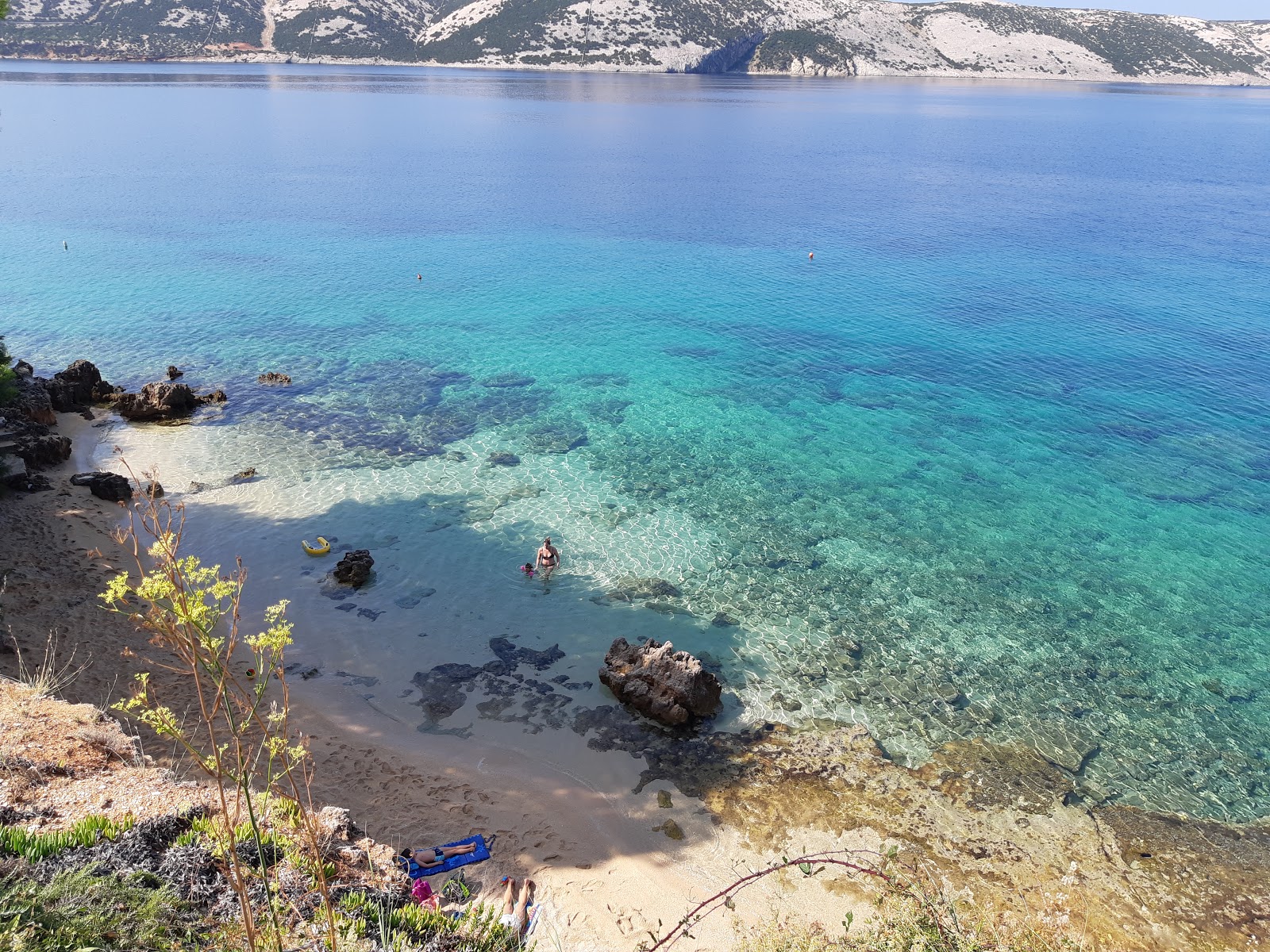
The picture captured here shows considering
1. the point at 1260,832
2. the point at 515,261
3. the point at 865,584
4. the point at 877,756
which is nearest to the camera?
the point at 1260,832

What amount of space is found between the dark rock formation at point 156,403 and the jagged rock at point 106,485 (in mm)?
5831

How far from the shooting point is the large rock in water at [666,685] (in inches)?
631

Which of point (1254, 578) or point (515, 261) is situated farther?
point (515, 261)

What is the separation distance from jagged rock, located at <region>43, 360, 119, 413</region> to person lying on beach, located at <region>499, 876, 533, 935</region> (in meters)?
26.1

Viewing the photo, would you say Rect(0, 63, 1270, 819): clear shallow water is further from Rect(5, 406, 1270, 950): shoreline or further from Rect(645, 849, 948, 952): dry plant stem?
Rect(645, 849, 948, 952): dry plant stem

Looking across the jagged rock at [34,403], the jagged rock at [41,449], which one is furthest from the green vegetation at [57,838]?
the jagged rock at [34,403]

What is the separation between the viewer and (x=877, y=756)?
51.2 ft

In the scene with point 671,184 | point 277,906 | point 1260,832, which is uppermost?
point 671,184

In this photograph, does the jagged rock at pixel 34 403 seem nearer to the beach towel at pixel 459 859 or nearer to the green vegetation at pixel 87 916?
the beach towel at pixel 459 859

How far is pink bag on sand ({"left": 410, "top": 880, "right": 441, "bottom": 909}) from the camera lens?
36.6 ft

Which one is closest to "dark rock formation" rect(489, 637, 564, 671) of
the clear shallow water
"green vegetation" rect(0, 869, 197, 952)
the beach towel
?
the clear shallow water

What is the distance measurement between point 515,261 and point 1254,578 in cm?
4322

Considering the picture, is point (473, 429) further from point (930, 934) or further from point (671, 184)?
point (671, 184)

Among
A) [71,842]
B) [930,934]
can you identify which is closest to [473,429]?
[71,842]
